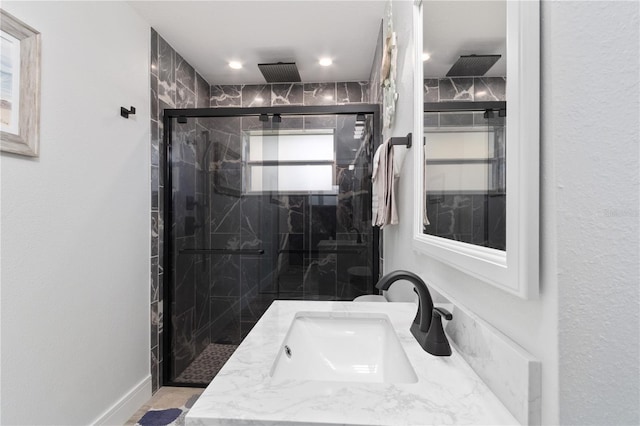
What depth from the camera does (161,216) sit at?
2.13 m

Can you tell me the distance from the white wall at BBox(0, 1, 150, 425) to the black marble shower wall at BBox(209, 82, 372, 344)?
0.47m

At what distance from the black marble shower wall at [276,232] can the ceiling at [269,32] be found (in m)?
0.58

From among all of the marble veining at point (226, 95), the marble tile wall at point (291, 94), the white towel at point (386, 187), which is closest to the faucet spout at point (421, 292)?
the white towel at point (386, 187)

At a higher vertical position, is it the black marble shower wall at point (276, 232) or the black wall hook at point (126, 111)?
the black wall hook at point (126, 111)

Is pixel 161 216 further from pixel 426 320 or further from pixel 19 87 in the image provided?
pixel 426 320

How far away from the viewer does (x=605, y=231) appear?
389 millimetres

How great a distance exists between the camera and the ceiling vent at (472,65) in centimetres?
61

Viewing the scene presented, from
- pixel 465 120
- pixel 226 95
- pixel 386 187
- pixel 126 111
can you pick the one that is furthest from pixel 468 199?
pixel 226 95

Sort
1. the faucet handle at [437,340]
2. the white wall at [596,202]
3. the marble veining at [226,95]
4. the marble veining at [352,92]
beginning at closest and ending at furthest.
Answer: the white wall at [596,202] → the faucet handle at [437,340] → the marble veining at [352,92] → the marble veining at [226,95]

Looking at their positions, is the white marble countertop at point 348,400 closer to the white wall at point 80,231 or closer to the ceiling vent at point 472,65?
the ceiling vent at point 472,65

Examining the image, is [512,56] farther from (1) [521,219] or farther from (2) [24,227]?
(2) [24,227]

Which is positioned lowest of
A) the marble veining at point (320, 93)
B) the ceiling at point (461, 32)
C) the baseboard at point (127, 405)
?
the baseboard at point (127, 405)

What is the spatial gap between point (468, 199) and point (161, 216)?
80.4 inches

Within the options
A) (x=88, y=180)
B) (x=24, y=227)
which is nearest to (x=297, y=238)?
(x=88, y=180)
